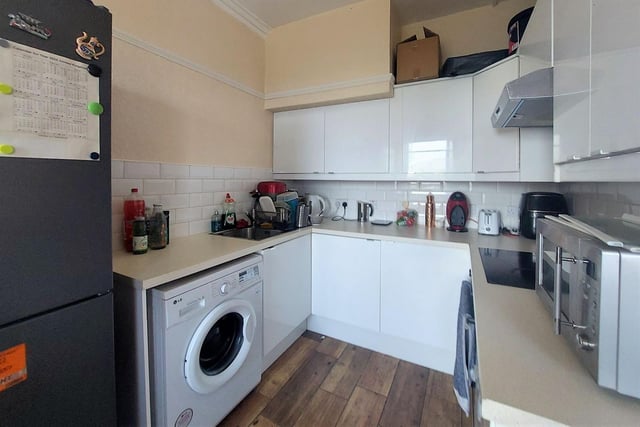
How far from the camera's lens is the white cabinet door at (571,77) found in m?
0.76

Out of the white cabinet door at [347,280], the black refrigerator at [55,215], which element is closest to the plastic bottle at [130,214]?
the black refrigerator at [55,215]

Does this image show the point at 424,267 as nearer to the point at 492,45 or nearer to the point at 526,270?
the point at 526,270

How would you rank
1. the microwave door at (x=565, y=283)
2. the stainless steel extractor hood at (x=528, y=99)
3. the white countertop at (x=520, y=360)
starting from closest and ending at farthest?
the white countertop at (x=520, y=360) → the microwave door at (x=565, y=283) → the stainless steel extractor hood at (x=528, y=99)

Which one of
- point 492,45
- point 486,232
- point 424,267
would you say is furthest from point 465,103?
point 424,267

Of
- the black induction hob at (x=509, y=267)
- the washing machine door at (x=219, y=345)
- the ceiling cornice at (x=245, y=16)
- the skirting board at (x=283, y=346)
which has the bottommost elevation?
the skirting board at (x=283, y=346)

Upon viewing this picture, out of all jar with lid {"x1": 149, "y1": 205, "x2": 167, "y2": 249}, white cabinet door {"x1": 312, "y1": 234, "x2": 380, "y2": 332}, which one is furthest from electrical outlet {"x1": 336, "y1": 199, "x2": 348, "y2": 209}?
jar with lid {"x1": 149, "y1": 205, "x2": 167, "y2": 249}

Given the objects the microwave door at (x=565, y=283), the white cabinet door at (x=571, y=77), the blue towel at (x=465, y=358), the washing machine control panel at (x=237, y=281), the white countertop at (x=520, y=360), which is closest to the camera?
the white countertop at (x=520, y=360)

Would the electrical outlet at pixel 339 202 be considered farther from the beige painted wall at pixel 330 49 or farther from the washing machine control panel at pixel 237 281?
the washing machine control panel at pixel 237 281

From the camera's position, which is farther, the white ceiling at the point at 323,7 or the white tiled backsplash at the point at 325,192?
the white ceiling at the point at 323,7

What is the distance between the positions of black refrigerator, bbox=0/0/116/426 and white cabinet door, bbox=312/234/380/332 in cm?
143

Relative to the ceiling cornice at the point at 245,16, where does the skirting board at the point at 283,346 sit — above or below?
below

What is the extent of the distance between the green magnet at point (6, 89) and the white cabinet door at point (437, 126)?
2062 millimetres

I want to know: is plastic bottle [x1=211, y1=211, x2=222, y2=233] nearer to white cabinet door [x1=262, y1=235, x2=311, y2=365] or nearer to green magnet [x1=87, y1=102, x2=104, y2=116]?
white cabinet door [x1=262, y1=235, x2=311, y2=365]

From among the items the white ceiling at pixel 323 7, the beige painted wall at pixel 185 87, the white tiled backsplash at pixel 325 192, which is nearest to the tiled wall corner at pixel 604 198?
the white tiled backsplash at pixel 325 192
